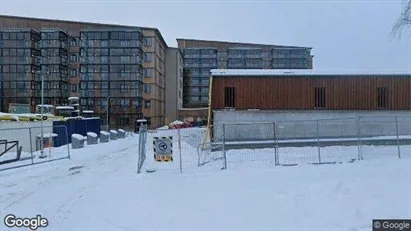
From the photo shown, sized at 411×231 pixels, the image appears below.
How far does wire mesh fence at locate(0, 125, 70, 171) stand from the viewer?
1791cm

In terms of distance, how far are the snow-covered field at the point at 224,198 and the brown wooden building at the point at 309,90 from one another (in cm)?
1537

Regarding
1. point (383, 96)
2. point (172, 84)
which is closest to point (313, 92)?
point (383, 96)

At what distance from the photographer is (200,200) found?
8891mm

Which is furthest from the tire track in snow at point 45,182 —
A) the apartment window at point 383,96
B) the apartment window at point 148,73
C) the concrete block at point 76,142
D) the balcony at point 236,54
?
the balcony at point 236,54

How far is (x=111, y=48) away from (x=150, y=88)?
34.7ft

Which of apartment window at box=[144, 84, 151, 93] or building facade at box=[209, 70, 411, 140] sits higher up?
apartment window at box=[144, 84, 151, 93]

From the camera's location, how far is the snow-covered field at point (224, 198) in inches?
287

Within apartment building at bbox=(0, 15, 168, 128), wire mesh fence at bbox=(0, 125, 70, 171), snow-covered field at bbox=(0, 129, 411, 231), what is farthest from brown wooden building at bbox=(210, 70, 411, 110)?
apartment building at bbox=(0, 15, 168, 128)

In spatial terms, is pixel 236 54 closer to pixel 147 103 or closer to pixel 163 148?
pixel 147 103

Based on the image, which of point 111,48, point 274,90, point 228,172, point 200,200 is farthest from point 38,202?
point 111,48

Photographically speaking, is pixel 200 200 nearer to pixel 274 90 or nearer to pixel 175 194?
pixel 175 194

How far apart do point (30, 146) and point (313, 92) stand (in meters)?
20.0

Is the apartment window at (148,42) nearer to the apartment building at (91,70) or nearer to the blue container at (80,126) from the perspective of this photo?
the apartment building at (91,70)

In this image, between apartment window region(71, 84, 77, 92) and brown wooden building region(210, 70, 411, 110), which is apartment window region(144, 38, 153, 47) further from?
brown wooden building region(210, 70, 411, 110)
